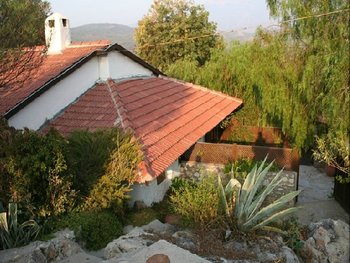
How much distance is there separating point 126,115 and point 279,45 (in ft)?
15.9

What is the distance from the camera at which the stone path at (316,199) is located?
11.6 meters

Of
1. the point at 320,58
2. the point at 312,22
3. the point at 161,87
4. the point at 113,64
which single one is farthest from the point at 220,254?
the point at 161,87

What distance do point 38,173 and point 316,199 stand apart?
9.75m

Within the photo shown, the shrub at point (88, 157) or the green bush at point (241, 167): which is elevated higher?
the shrub at point (88, 157)

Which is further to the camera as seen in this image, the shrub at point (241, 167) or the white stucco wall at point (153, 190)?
the shrub at point (241, 167)

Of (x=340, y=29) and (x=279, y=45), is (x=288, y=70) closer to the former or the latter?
(x=279, y=45)

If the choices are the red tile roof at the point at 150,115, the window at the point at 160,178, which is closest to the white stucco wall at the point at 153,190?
the window at the point at 160,178

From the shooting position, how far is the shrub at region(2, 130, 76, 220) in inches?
303

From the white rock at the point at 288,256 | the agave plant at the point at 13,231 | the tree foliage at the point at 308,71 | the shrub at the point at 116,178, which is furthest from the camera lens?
the shrub at the point at 116,178

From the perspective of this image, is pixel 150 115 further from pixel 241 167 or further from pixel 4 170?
pixel 4 170

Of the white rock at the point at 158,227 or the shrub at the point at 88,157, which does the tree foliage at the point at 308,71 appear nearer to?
the white rock at the point at 158,227

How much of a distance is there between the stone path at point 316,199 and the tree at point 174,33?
15.1m

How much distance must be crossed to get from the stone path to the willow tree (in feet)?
6.60

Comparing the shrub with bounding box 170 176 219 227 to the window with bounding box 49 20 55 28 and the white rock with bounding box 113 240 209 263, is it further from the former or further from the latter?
the window with bounding box 49 20 55 28
